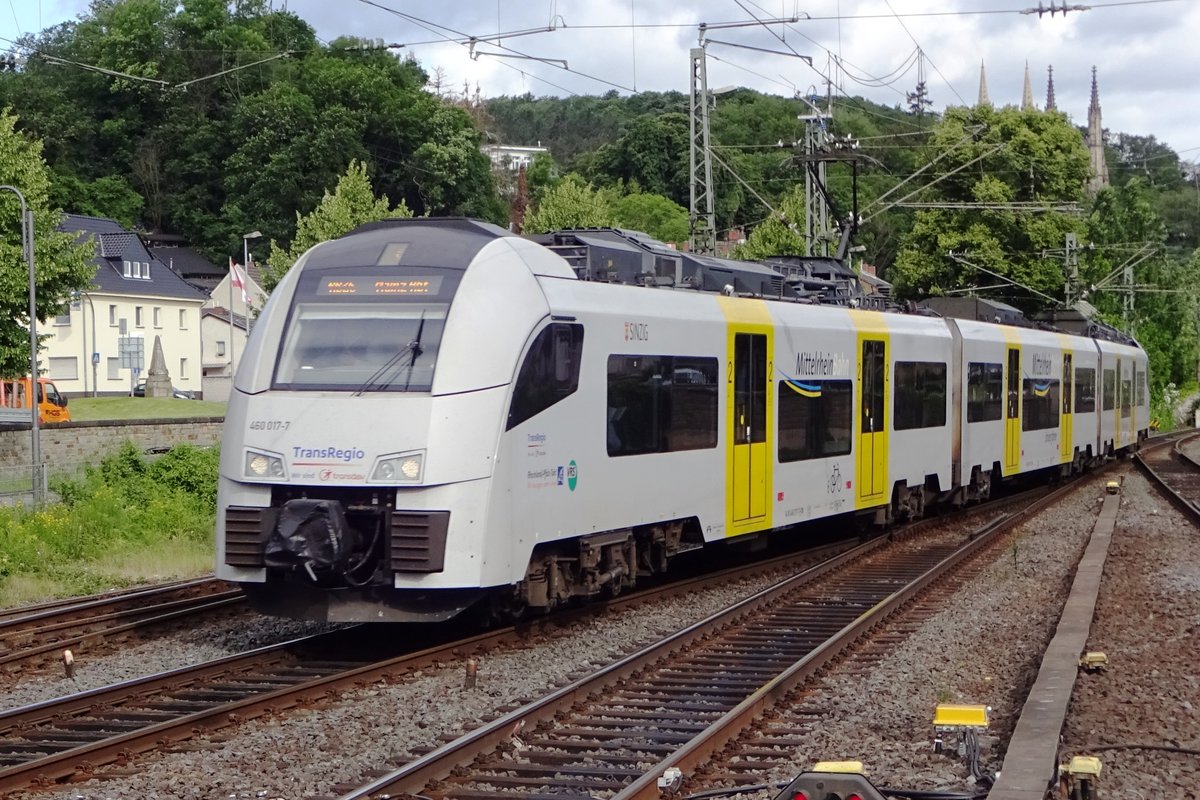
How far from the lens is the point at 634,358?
41.3 ft

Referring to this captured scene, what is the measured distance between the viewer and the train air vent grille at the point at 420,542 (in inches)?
399

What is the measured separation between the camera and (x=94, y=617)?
1302 centimetres

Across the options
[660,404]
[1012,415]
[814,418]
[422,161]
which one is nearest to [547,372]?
[660,404]

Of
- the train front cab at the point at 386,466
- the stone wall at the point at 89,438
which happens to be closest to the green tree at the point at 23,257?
the stone wall at the point at 89,438

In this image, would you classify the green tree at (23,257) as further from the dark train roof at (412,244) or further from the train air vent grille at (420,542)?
the train air vent grille at (420,542)

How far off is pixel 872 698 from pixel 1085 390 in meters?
23.0

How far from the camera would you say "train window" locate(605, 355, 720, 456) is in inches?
485

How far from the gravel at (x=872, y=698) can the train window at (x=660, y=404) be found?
1.52 meters

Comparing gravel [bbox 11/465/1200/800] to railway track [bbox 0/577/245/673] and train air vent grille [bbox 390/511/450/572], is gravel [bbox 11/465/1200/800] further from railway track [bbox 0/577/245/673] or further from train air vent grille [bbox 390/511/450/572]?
train air vent grille [bbox 390/511/450/572]

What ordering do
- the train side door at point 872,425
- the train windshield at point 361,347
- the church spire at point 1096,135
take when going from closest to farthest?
the train windshield at point 361,347 < the train side door at point 872,425 < the church spire at point 1096,135

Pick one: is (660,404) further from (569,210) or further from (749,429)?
(569,210)

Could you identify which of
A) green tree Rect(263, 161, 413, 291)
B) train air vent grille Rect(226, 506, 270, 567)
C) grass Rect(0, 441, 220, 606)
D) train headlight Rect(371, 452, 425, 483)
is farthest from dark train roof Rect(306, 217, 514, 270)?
green tree Rect(263, 161, 413, 291)

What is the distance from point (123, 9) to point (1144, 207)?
198 feet

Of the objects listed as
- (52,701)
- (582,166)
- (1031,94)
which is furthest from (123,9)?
(1031,94)
